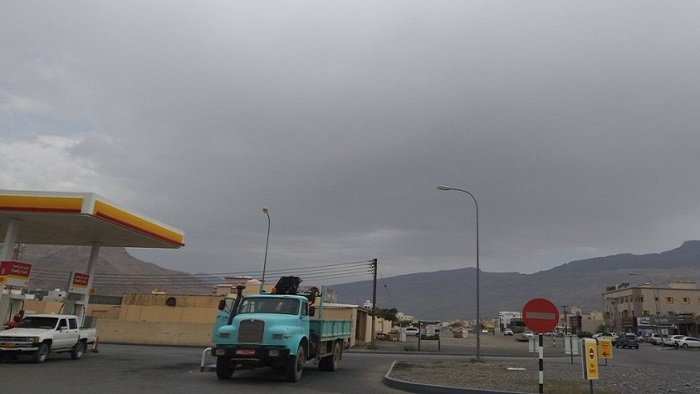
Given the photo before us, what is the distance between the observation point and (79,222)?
2356 cm

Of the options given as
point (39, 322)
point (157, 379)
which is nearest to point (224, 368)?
point (157, 379)

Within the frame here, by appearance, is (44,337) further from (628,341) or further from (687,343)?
(687,343)

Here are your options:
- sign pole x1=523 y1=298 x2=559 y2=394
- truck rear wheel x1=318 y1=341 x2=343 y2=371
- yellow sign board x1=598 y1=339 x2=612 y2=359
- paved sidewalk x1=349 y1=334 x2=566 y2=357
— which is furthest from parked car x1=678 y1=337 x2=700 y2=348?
sign pole x1=523 y1=298 x2=559 y2=394

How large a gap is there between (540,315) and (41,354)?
17547mm

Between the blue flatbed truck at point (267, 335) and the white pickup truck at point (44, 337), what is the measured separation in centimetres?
751

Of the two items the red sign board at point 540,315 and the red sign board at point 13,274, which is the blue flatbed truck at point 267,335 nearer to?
the red sign board at point 540,315

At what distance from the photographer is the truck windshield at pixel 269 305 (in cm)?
1598

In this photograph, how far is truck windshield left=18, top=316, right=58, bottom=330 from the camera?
19916 mm

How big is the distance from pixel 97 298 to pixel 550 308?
6393 centimetres

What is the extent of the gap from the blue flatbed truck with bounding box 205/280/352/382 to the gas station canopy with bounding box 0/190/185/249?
8662 mm

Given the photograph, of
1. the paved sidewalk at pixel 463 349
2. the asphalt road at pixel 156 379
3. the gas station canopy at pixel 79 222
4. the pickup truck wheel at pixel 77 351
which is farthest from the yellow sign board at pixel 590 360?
the paved sidewalk at pixel 463 349

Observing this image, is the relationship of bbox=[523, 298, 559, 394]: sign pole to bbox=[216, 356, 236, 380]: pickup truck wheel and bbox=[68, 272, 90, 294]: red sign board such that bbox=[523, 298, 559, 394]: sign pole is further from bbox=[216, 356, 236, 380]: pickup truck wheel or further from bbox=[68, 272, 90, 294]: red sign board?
bbox=[68, 272, 90, 294]: red sign board

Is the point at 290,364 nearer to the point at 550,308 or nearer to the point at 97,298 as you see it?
the point at 550,308

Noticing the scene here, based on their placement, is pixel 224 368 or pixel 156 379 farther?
pixel 224 368
